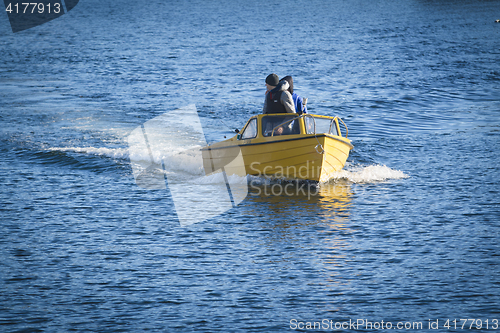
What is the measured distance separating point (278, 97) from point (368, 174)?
360cm

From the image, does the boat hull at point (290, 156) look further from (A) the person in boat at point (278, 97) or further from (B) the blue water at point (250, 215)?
(A) the person in boat at point (278, 97)

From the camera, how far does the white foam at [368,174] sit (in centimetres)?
1533

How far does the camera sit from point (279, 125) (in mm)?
14023

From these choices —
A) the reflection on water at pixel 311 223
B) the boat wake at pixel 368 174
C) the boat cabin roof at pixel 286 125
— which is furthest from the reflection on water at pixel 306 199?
the boat cabin roof at pixel 286 125

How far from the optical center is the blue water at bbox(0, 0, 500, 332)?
841 cm

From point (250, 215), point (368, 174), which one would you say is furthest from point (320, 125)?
point (250, 215)

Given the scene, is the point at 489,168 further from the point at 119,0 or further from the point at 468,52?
the point at 119,0

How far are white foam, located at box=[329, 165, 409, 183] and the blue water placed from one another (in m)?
0.07

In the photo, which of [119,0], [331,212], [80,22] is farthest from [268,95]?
[119,0]

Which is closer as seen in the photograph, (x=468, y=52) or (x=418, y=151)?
(x=418, y=151)

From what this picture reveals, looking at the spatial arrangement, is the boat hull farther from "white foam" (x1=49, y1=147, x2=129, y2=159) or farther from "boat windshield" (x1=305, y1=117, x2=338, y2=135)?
"white foam" (x1=49, y1=147, x2=129, y2=159)

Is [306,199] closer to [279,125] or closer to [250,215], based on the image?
[250,215]

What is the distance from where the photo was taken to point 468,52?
40.2m

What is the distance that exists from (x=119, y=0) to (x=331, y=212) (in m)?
96.0
